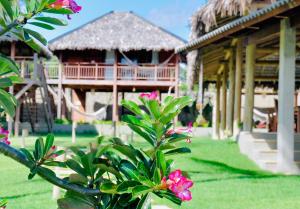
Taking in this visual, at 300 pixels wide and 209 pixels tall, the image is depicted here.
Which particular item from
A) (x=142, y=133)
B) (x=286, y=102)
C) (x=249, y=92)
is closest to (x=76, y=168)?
(x=142, y=133)

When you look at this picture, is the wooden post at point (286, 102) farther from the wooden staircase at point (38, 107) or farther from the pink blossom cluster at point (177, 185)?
the wooden staircase at point (38, 107)

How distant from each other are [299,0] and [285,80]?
1.72 meters

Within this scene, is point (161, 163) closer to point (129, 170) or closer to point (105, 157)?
point (129, 170)

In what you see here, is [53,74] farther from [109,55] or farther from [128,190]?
[128,190]

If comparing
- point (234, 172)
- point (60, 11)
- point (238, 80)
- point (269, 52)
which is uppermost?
point (269, 52)

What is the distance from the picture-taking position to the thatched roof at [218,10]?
33.6ft

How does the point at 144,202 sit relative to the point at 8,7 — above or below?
below

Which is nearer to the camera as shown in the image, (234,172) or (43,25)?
(43,25)

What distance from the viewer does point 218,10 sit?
11.0 m

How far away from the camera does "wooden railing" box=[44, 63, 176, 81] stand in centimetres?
2130

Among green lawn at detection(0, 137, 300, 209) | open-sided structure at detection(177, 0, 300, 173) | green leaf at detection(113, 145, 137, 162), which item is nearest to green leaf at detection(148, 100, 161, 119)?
green leaf at detection(113, 145, 137, 162)

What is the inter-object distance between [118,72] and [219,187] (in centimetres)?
1596

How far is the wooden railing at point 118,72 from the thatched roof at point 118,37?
0.89 metres

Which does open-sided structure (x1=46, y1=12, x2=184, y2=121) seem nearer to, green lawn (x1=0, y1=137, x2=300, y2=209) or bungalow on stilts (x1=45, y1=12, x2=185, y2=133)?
bungalow on stilts (x1=45, y1=12, x2=185, y2=133)
